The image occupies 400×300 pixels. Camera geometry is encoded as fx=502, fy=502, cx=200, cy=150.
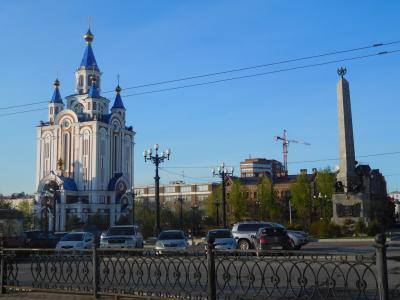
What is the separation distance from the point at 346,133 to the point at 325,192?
33.1m

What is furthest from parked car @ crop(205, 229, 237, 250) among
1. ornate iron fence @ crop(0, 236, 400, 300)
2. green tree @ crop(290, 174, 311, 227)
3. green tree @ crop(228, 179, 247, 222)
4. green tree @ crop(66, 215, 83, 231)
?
green tree @ crop(66, 215, 83, 231)

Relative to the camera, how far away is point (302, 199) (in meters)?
73.8

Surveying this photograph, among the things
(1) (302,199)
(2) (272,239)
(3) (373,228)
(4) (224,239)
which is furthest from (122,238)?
(1) (302,199)

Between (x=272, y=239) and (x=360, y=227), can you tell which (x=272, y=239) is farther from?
(x=360, y=227)

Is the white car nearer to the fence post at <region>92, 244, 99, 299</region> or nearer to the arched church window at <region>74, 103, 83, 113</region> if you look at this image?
the fence post at <region>92, 244, 99, 299</region>

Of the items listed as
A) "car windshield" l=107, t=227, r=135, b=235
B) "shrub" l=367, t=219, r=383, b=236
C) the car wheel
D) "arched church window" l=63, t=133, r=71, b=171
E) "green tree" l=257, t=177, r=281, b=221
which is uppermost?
"arched church window" l=63, t=133, r=71, b=171

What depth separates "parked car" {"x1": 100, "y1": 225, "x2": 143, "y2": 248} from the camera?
87.5 ft

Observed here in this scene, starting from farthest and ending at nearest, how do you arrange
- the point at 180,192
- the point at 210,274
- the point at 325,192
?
the point at 180,192, the point at 325,192, the point at 210,274

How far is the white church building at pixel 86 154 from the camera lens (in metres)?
96.0

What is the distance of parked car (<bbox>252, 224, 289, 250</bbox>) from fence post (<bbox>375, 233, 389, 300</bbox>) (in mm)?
16623

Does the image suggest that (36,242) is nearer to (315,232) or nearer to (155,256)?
(315,232)

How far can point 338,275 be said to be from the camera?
7746 millimetres

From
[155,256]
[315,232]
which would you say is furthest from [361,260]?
[315,232]

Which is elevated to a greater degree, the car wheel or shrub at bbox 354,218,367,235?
shrub at bbox 354,218,367,235
